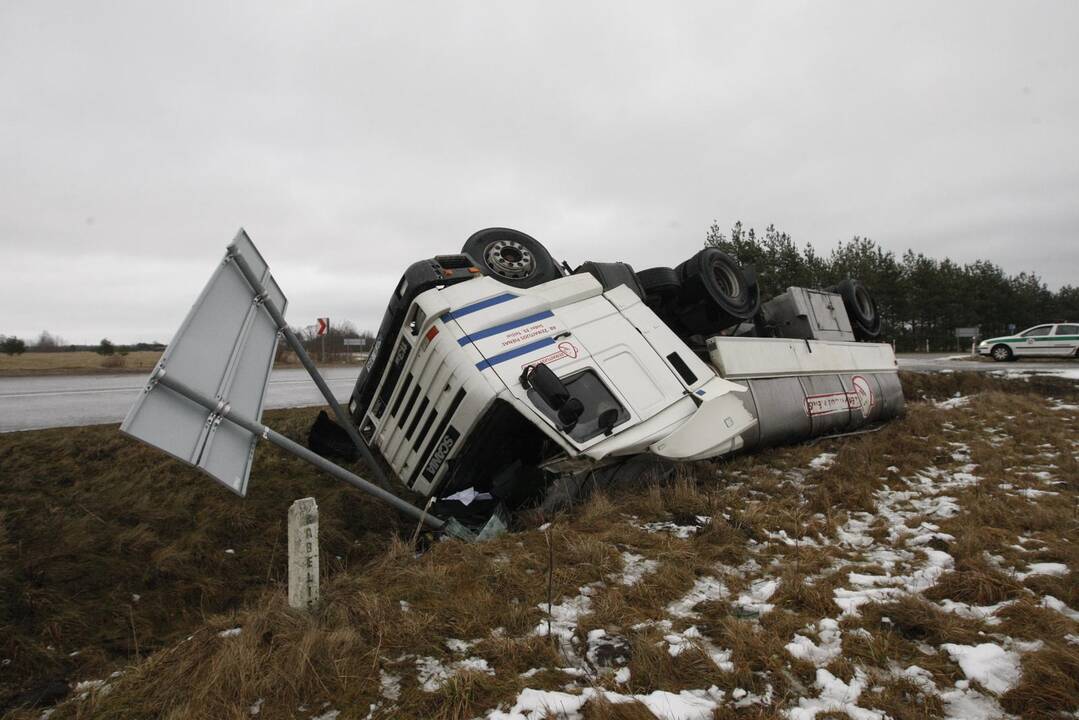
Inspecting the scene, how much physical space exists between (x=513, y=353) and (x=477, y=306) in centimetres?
55

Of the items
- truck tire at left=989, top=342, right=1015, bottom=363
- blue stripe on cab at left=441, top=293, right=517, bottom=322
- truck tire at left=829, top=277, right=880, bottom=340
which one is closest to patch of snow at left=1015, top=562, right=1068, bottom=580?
blue stripe on cab at left=441, top=293, right=517, bottom=322

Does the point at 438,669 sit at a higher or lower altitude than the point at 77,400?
lower

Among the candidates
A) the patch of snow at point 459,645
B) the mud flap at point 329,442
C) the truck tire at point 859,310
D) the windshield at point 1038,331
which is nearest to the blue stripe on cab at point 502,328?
the patch of snow at point 459,645

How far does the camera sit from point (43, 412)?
8.23 m

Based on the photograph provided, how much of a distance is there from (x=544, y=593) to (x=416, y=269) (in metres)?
3.09

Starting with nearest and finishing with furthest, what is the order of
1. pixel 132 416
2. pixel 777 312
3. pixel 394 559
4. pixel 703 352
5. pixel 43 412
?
1. pixel 132 416
2. pixel 394 559
3. pixel 703 352
4. pixel 777 312
5. pixel 43 412

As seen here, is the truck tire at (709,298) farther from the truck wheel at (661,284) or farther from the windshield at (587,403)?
the windshield at (587,403)

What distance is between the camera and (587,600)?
292 centimetres

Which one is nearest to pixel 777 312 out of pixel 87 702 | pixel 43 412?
pixel 87 702

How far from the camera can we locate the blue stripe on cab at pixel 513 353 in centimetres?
445

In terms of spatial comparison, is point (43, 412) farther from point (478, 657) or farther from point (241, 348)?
point (478, 657)

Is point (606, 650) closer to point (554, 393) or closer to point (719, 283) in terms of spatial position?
point (554, 393)

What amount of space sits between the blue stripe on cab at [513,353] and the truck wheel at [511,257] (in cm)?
78

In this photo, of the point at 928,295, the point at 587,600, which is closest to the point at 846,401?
the point at 587,600
